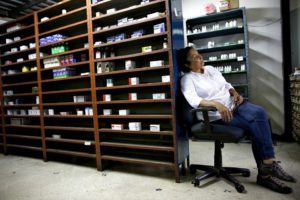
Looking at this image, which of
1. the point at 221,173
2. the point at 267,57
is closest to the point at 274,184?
the point at 221,173

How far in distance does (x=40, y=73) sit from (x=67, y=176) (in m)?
1.81

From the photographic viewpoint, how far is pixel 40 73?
3.46 metres

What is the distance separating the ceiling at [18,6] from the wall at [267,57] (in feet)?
15.2

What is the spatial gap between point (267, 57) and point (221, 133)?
2.81 metres

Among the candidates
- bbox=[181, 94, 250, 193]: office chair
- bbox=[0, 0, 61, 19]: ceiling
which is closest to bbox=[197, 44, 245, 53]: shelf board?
bbox=[181, 94, 250, 193]: office chair

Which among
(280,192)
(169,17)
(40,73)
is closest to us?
(280,192)

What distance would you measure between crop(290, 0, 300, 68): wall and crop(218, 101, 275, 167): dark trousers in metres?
2.46

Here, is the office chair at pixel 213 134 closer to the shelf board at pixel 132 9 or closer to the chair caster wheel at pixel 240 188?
the chair caster wheel at pixel 240 188

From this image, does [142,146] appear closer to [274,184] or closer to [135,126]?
[135,126]

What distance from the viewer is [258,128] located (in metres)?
1.91

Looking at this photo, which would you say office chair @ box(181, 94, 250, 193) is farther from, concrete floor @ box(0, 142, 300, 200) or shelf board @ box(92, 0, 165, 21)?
shelf board @ box(92, 0, 165, 21)

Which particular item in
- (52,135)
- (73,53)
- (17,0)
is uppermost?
(17,0)

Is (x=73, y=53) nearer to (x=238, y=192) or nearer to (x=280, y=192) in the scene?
(x=238, y=192)

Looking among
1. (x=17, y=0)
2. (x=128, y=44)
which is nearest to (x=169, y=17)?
(x=128, y=44)
